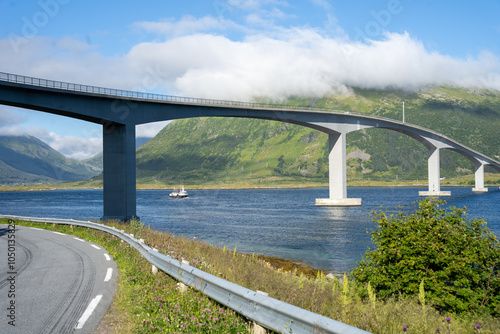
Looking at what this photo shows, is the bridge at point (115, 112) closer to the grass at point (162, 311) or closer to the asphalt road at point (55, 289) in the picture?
the asphalt road at point (55, 289)

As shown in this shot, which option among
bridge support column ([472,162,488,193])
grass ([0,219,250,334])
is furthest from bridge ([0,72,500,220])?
bridge support column ([472,162,488,193])

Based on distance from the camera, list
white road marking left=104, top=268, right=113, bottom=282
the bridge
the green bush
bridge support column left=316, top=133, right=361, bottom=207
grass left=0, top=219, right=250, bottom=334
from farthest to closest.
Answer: bridge support column left=316, top=133, right=361, bottom=207, the bridge, white road marking left=104, top=268, right=113, bottom=282, the green bush, grass left=0, top=219, right=250, bottom=334

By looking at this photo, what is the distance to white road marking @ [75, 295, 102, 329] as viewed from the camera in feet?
23.3

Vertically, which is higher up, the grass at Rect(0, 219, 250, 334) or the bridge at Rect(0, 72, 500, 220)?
the bridge at Rect(0, 72, 500, 220)

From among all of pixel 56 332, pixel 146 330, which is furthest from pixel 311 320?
pixel 56 332

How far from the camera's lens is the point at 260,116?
64625mm

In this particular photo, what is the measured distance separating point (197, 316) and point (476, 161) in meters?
138

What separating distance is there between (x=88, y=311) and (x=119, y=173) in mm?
35426

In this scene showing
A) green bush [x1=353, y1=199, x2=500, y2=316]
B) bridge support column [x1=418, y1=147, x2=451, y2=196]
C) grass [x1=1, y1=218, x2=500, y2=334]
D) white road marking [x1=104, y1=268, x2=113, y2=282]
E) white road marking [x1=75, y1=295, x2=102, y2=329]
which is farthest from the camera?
bridge support column [x1=418, y1=147, x2=451, y2=196]

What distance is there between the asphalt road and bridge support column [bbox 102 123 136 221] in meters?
24.0

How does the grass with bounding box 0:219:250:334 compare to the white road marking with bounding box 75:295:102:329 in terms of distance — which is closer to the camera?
the grass with bounding box 0:219:250:334

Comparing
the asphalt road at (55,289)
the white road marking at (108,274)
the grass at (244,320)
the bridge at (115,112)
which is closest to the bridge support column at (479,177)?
the bridge at (115,112)

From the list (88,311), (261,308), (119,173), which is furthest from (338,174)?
(261,308)

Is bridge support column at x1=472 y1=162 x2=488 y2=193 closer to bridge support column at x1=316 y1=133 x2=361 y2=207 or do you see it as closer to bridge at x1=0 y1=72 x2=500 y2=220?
bridge support column at x1=316 y1=133 x2=361 y2=207
